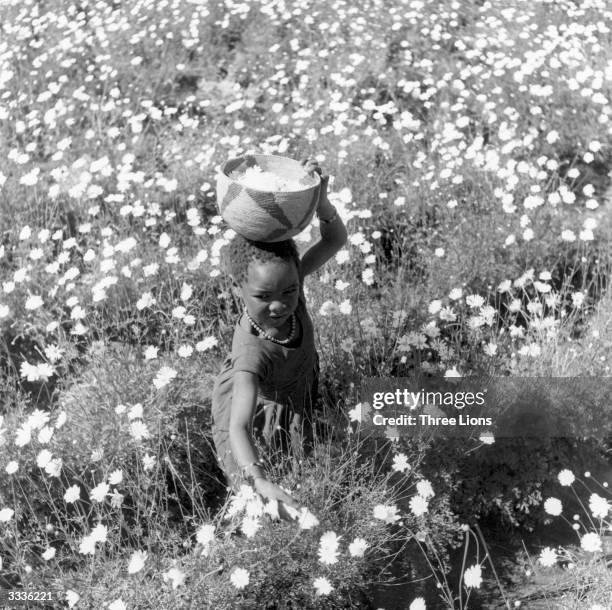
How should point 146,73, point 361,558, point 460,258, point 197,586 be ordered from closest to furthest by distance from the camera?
point 197,586 < point 361,558 < point 460,258 < point 146,73

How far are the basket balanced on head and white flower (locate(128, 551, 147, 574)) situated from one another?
98 cm

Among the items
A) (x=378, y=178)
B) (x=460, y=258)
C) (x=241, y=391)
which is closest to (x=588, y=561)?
(x=241, y=391)

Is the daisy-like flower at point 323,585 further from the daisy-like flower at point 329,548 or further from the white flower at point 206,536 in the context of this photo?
the white flower at point 206,536

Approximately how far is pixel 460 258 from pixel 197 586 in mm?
2056

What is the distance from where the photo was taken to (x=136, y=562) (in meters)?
2.19

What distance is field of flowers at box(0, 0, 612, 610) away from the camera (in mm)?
2449

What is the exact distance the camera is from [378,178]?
4219 millimetres

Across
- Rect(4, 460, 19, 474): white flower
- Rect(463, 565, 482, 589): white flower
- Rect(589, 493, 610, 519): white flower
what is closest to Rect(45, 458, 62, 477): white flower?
Rect(4, 460, 19, 474): white flower

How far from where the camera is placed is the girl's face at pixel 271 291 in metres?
2.33

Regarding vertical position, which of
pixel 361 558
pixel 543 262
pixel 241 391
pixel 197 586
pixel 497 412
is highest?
pixel 241 391

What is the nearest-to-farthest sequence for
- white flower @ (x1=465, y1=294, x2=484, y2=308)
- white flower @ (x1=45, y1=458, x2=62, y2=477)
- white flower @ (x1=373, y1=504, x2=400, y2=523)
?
white flower @ (x1=373, y1=504, x2=400, y2=523) < white flower @ (x1=45, y1=458, x2=62, y2=477) < white flower @ (x1=465, y1=294, x2=484, y2=308)

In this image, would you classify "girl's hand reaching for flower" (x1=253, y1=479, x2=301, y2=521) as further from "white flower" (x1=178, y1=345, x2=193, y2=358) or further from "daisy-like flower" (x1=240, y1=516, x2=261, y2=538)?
"white flower" (x1=178, y1=345, x2=193, y2=358)

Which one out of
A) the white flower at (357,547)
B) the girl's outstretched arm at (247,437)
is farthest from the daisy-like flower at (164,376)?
the white flower at (357,547)

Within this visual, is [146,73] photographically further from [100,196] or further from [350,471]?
[350,471]
